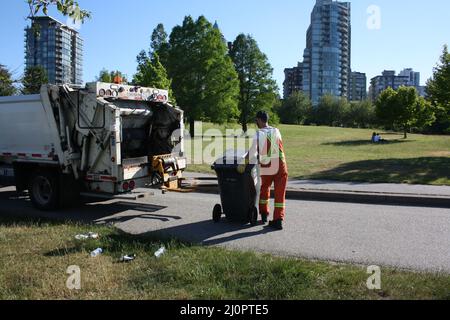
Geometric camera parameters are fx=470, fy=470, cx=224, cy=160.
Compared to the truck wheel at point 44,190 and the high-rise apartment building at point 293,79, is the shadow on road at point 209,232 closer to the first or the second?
Result: the truck wheel at point 44,190

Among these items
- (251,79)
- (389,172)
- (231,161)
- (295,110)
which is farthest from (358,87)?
(231,161)

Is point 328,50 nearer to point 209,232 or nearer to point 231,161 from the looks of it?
point 231,161

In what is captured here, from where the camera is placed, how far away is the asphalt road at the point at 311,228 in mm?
5871

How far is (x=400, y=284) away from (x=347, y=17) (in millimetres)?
58109

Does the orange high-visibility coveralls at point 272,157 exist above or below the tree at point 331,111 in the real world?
below

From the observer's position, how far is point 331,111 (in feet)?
327

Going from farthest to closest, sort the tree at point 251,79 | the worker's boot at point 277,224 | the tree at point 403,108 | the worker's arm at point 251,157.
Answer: the tree at point 251,79, the tree at point 403,108, the worker's arm at point 251,157, the worker's boot at point 277,224

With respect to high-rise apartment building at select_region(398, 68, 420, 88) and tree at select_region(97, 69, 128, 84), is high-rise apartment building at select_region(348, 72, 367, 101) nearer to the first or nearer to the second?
high-rise apartment building at select_region(398, 68, 420, 88)

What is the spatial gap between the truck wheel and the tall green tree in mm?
30972

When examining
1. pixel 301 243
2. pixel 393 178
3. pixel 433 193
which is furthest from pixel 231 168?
pixel 393 178

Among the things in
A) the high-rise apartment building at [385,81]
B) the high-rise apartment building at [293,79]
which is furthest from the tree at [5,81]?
the high-rise apartment building at [385,81]

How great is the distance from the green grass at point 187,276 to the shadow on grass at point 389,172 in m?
7.62

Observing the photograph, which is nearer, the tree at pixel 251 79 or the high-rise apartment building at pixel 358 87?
the tree at pixel 251 79

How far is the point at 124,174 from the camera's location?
27.1 feet
